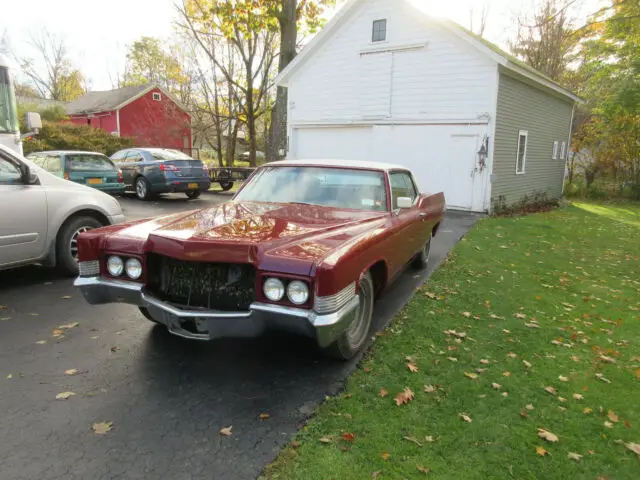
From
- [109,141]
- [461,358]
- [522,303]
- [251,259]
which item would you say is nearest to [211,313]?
[251,259]

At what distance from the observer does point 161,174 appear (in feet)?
46.2

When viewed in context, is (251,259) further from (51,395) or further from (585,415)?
(585,415)

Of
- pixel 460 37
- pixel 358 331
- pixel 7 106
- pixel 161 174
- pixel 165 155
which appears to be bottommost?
pixel 358 331

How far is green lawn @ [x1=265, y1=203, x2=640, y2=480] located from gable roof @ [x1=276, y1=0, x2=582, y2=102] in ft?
26.5

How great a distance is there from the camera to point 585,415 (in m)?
3.07

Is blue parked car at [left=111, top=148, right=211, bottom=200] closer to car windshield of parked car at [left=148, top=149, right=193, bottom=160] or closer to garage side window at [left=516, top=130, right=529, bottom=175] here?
car windshield of parked car at [left=148, top=149, right=193, bottom=160]

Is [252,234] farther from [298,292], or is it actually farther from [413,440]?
[413,440]

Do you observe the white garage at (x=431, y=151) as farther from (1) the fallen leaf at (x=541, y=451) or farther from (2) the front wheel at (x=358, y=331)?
(1) the fallen leaf at (x=541, y=451)

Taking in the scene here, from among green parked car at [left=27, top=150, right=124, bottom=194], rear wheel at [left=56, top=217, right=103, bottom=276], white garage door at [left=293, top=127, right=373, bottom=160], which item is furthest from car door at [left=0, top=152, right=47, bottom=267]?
white garage door at [left=293, top=127, right=373, bottom=160]

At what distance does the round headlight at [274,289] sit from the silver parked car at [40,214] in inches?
112

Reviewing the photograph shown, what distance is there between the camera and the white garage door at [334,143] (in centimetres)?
1482

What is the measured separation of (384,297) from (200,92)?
27.3 meters

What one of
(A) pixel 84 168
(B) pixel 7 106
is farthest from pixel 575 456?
(A) pixel 84 168

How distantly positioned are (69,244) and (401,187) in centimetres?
414
